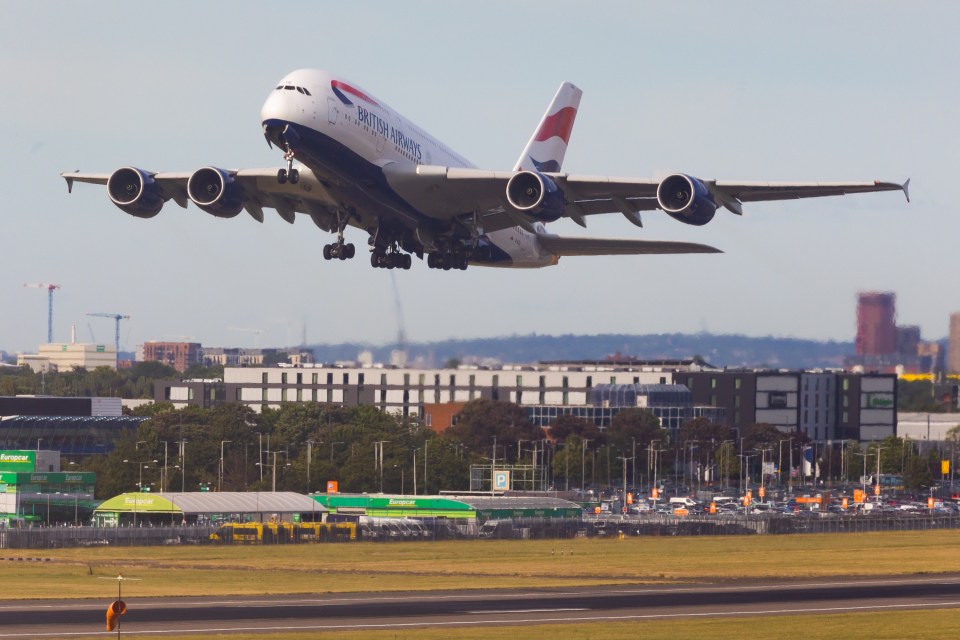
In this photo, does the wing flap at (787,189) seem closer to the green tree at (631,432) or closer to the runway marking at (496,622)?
the runway marking at (496,622)

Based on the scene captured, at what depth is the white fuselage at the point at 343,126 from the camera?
5556cm

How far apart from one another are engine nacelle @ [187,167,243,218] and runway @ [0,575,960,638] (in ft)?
50.9

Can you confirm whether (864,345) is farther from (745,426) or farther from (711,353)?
(745,426)

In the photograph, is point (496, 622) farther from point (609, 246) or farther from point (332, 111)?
point (609, 246)

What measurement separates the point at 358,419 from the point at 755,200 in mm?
97054

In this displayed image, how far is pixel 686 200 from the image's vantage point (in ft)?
190

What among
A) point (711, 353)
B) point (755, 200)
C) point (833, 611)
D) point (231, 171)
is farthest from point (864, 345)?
point (231, 171)

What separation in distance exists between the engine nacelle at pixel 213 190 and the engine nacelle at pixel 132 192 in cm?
180

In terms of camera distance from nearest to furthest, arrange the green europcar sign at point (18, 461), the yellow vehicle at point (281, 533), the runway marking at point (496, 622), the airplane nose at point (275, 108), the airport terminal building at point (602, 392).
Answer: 1. the runway marking at point (496, 622)
2. the airplane nose at point (275, 108)
3. the yellow vehicle at point (281, 533)
4. the green europcar sign at point (18, 461)
5. the airport terminal building at point (602, 392)

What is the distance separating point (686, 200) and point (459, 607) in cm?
1738

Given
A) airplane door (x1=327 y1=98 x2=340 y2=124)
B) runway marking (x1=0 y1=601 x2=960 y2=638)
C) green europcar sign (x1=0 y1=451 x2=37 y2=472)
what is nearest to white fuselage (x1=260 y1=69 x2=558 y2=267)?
airplane door (x1=327 y1=98 x2=340 y2=124)

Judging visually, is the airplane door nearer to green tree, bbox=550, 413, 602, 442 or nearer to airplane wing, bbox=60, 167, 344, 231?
airplane wing, bbox=60, 167, 344, 231

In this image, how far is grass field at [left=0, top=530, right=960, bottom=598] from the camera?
66.4 m

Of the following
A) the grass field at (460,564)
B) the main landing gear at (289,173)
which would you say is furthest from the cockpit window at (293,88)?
the grass field at (460,564)
